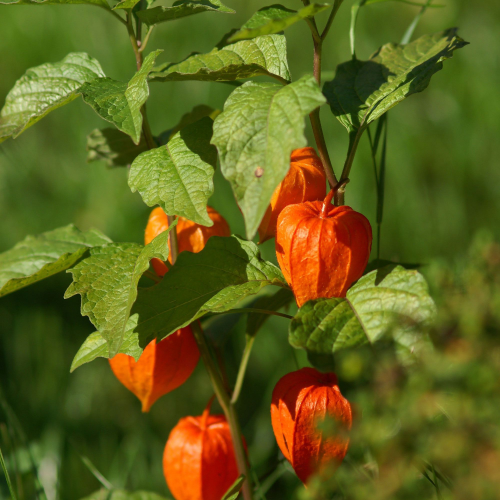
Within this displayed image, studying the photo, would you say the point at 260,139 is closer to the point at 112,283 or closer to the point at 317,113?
the point at 317,113

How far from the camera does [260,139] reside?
21.7 inches

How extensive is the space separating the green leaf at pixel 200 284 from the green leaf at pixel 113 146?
0.86ft

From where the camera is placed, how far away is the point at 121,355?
791 millimetres

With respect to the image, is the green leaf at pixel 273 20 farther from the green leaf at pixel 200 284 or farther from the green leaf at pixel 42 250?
the green leaf at pixel 42 250

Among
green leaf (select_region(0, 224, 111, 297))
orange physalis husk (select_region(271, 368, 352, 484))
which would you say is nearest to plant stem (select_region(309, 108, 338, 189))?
orange physalis husk (select_region(271, 368, 352, 484))

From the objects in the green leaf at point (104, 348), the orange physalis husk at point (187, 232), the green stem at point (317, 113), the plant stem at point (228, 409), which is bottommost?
the plant stem at point (228, 409)

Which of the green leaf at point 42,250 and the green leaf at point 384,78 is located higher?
the green leaf at point 384,78

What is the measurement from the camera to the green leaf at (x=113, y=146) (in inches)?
35.1

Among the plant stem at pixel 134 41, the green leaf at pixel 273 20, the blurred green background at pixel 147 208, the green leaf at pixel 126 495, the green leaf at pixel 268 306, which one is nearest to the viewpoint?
the green leaf at pixel 273 20

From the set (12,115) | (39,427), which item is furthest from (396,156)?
(12,115)

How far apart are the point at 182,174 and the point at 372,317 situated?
0.25m

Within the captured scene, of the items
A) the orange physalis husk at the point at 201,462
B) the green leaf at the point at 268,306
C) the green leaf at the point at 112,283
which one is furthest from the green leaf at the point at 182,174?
the orange physalis husk at the point at 201,462

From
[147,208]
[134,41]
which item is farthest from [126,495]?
[147,208]

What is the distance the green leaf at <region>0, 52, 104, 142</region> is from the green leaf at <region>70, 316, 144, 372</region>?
254 millimetres
